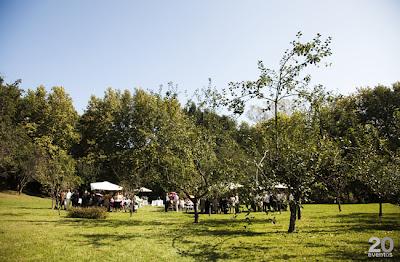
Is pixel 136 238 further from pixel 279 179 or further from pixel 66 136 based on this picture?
pixel 66 136

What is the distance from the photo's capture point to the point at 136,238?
14133mm

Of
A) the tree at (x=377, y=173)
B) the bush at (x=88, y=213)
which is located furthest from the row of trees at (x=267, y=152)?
the bush at (x=88, y=213)

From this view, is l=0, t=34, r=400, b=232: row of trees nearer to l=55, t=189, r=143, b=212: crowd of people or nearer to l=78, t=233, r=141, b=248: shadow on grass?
l=55, t=189, r=143, b=212: crowd of people

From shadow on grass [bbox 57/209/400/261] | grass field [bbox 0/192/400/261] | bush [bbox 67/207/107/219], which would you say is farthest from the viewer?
bush [bbox 67/207/107/219]

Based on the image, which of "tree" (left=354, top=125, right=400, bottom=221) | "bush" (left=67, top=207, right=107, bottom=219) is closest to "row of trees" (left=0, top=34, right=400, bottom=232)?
"tree" (left=354, top=125, right=400, bottom=221)

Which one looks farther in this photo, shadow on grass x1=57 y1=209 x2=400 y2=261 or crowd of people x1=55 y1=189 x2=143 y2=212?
crowd of people x1=55 y1=189 x2=143 y2=212

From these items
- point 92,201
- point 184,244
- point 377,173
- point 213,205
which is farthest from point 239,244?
point 92,201

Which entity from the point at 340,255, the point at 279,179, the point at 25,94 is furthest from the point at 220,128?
the point at 25,94

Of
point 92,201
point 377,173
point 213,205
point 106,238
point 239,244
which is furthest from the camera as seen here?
→ point 92,201

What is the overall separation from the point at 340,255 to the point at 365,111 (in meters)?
45.7

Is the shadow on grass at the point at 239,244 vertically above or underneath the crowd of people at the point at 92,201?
above

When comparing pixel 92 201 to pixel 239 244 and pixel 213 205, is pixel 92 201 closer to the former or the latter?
pixel 213 205

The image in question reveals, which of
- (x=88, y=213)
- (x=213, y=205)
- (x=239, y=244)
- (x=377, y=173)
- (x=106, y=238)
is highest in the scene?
(x=377, y=173)

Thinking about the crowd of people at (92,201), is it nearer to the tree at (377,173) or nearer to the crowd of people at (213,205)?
the crowd of people at (213,205)
